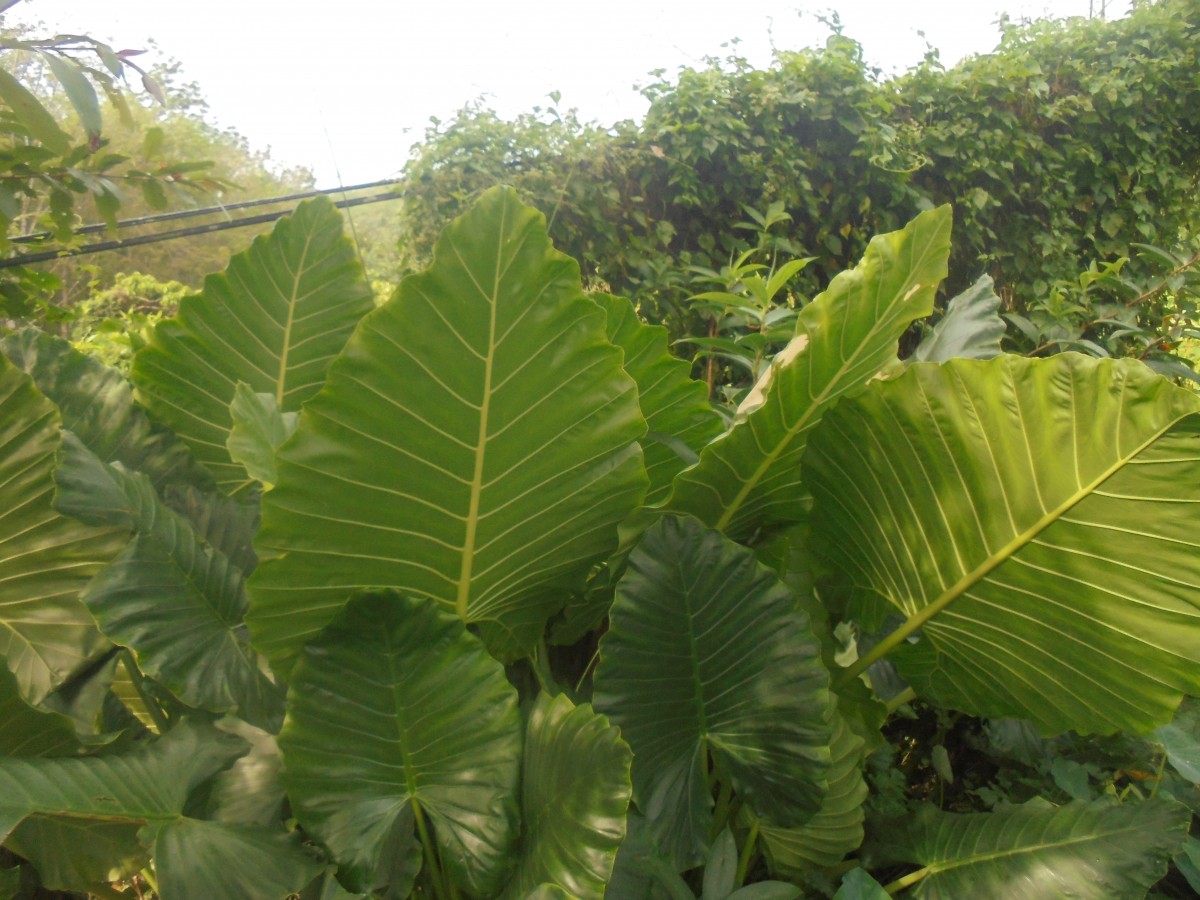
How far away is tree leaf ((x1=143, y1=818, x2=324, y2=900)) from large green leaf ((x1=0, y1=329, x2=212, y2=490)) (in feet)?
1.50

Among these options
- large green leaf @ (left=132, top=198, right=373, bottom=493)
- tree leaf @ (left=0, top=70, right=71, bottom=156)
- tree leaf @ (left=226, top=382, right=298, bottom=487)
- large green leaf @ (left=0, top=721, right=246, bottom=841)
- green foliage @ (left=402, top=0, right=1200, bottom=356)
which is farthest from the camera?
green foliage @ (left=402, top=0, right=1200, bottom=356)

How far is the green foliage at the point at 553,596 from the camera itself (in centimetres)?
60

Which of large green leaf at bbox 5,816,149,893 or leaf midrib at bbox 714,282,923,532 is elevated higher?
leaf midrib at bbox 714,282,923,532

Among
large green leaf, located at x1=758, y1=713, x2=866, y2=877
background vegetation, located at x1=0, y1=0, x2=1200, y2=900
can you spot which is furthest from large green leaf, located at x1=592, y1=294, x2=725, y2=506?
large green leaf, located at x1=758, y1=713, x2=866, y2=877

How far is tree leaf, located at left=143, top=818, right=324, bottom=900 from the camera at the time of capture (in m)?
0.57

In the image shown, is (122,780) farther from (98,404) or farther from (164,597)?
(98,404)

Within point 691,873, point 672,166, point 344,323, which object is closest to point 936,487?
point 691,873

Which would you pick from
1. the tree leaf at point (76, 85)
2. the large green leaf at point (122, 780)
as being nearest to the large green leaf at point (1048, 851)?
the large green leaf at point (122, 780)

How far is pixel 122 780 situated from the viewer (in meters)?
0.62

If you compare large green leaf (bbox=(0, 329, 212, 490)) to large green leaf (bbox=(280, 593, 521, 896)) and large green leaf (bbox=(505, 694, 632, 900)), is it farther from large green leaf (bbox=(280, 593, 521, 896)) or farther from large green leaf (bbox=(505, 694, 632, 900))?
large green leaf (bbox=(505, 694, 632, 900))

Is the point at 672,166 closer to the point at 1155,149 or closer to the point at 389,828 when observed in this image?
the point at 1155,149

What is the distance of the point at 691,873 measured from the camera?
85 cm

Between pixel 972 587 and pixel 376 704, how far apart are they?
20.5 inches

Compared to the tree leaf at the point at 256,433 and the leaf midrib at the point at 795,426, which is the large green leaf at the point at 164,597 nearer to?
the tree leaf at the point at 256,433
